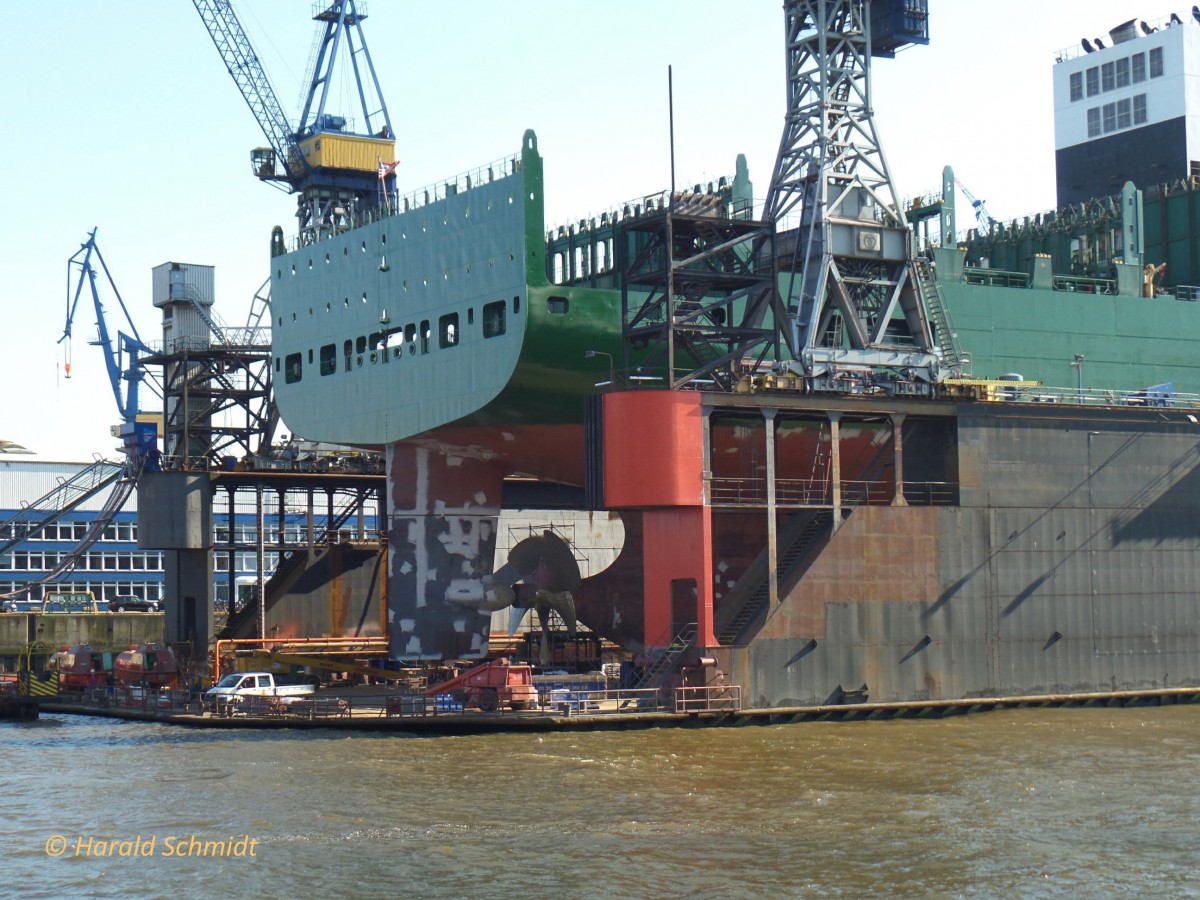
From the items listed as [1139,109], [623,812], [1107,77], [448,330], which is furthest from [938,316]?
[1107,77]

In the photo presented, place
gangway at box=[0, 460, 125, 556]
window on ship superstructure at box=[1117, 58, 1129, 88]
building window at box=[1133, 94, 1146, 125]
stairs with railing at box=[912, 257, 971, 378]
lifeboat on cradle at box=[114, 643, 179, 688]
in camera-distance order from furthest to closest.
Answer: gangway at box=[0, 460, 125, 556] < window on ship superstructure at box=[1117, 58, 1129, 88] < building window at box=[1133, 94, 1146, 125] < lifeboat on cradle at box=[114, 643, 179, 688] < stairs with railing at box=[912, 257, 971, 378]

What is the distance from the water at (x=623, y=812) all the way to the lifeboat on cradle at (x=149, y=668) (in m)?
13.6

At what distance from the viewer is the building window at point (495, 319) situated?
61.1 m

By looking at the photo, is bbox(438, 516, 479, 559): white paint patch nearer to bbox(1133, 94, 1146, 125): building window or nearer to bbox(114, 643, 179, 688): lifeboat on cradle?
bbox(114, 643, 179, 688): lifeboat on cradle

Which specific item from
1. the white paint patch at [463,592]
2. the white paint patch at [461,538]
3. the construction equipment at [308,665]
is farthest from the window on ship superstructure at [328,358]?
the construction equipment at [308,665]

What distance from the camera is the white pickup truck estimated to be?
5254 cm

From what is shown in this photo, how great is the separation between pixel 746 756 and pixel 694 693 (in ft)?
21.4

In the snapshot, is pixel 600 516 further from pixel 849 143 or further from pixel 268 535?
pixel 268 535

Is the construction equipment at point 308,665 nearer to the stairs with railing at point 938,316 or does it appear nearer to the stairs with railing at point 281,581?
the stairs with railing at point 281,581

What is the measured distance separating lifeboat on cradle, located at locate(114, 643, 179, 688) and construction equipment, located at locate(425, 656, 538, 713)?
17.7 m

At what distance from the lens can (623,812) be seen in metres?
35.8

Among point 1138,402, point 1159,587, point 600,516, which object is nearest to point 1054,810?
point 1159,587

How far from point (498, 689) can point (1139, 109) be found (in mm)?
53736

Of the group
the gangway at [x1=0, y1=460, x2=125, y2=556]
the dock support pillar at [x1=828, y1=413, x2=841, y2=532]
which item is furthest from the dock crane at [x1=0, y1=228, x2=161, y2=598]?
the dock support pillar at [x1=828, y1=413, x2=841, y2=532]
